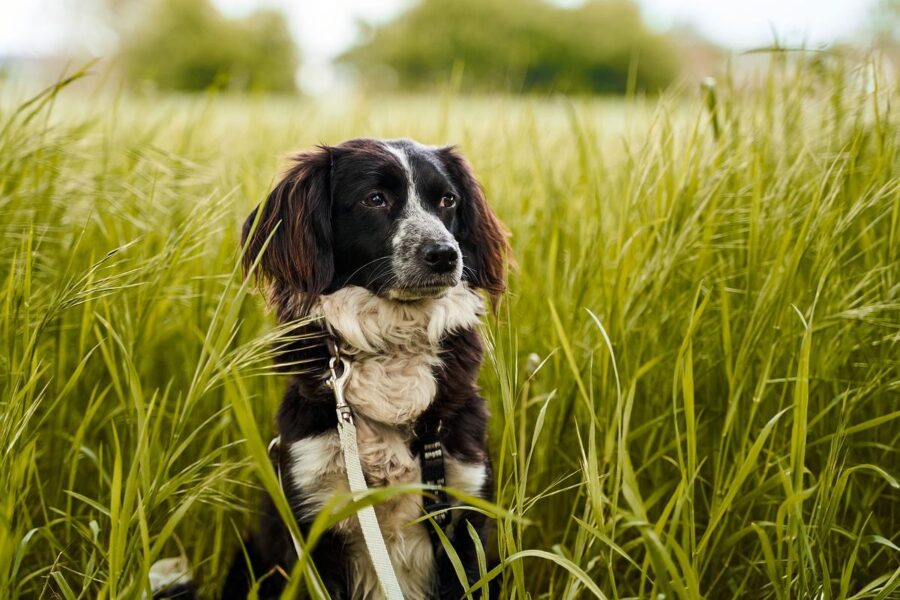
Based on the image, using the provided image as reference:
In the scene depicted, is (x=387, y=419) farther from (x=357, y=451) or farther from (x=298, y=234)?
(x=298, y=234)

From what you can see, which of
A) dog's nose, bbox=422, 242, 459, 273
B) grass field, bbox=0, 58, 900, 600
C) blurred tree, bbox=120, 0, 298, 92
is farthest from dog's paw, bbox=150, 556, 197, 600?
blurred tree, bbox=120, 0, 298, 92

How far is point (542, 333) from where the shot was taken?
269 centimetres

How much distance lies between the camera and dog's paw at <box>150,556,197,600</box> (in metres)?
2.00

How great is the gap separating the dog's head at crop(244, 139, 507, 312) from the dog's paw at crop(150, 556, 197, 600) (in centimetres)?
80

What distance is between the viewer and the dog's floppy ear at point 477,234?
236 cm

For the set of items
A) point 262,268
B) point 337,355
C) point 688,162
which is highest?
point 688,162

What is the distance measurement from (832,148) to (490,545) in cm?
173

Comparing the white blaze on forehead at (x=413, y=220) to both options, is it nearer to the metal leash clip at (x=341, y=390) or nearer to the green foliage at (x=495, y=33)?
the metal leash clip at (x=341, y=390)

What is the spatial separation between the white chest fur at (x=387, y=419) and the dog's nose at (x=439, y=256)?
14 centimetres

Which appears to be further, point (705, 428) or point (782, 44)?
point (782, 44)

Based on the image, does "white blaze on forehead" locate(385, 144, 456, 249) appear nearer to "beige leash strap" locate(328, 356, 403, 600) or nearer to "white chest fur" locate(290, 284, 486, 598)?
"white chest fur" locate(290, 284, 486, 598)

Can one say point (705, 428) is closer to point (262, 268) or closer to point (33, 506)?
point (262, 268)

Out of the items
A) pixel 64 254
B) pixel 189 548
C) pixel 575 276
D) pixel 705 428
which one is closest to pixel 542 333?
pixel 575 276

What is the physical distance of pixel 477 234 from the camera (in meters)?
2.41
